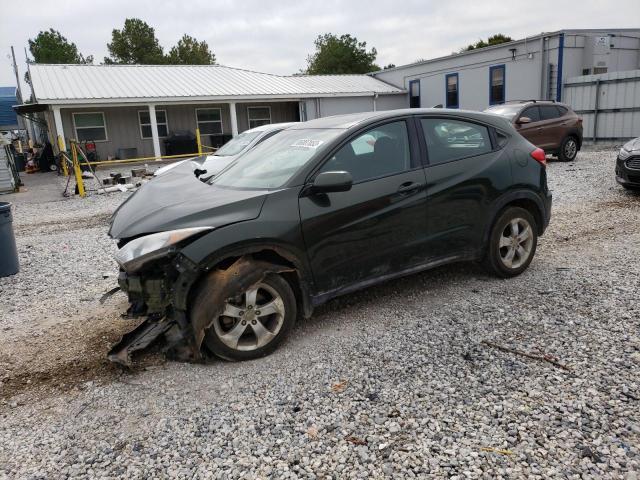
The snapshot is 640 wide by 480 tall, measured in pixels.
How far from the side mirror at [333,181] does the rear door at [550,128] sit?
11.8m

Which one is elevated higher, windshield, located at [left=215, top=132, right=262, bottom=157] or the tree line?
the tree line

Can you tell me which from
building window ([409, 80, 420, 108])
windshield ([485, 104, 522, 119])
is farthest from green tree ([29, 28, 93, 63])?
windshield ([485, 104, 522, 119])

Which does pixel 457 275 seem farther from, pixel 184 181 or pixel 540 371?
pixel 184 181

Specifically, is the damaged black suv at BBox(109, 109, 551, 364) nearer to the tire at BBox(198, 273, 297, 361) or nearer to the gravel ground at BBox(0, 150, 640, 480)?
the tire at BBox(198, 273, 297, 361)

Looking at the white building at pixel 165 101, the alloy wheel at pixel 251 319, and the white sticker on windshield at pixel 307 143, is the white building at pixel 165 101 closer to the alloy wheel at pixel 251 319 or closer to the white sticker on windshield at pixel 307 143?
the white sticker on windshield at pixel 307 143

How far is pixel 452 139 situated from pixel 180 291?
275cm

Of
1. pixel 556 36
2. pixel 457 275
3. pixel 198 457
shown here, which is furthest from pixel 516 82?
pixel 198 457

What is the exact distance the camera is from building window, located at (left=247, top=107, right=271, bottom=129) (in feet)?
82.9

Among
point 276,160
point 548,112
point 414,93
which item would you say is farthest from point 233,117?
point 276,160

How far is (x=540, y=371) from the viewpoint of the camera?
125 inches

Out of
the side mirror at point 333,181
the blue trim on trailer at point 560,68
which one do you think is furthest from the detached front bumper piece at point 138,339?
the blue trim on trailer at point 560,68

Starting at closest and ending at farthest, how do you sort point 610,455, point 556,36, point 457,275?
point 610,455, point 457,275, point 556,36

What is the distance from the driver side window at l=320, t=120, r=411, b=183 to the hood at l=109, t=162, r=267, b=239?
680mm

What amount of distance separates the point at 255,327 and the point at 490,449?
169 centimetres
